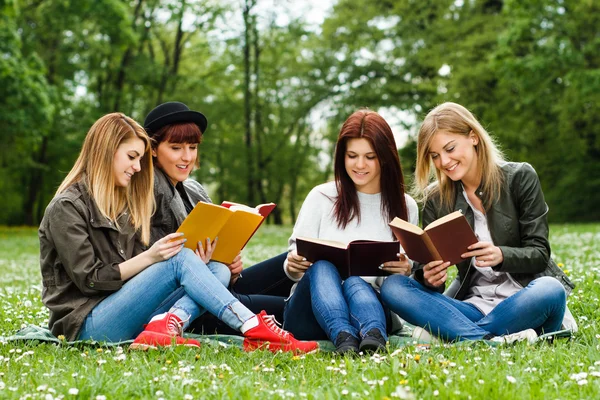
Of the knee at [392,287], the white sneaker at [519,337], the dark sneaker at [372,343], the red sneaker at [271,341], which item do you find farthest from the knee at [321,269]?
the white sneaker at [519,337]

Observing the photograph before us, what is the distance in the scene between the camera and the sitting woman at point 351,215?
396 cm

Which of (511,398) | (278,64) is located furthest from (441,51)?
(511,398)

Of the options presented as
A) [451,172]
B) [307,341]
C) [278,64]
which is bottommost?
[307,341]

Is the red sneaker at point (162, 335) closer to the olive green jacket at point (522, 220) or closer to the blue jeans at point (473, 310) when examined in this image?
the blue jeans at point (473, 310)

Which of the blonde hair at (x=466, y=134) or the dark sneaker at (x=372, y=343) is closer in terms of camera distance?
the dark sneaker at (x=372, y=343)

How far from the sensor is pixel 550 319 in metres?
3.88

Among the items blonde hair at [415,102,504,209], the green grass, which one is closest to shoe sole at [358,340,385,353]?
the green grass

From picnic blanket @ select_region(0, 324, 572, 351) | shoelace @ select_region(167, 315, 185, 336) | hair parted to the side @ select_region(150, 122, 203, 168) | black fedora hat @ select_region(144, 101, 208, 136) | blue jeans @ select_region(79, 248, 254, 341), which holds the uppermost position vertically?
black fedora hat @ select_region(144, 101, 208, 136)

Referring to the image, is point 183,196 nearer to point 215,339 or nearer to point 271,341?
point 215,339

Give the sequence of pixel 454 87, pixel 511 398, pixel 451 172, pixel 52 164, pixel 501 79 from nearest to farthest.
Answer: pixel 511 398, pixel 451 172, pixel 501 79, pixel 454 87, pixel 52 164

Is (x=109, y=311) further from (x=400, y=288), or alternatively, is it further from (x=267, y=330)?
(x=400, y=288)

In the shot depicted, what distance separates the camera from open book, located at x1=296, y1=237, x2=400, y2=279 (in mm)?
3895

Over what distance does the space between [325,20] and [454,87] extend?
21.6 feet

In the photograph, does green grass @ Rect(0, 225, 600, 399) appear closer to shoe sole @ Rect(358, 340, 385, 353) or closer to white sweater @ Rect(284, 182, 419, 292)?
shoe sole @ Rect(358, 340, 385, 353)
